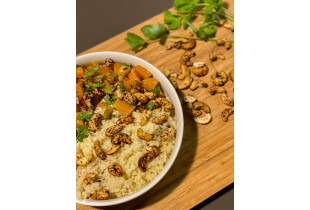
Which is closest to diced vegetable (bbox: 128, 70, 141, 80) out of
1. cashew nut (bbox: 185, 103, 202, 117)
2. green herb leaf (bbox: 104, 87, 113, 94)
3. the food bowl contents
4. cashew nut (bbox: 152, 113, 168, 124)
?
the food bowl contents

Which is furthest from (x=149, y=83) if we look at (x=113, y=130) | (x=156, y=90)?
(x=113, y=130)

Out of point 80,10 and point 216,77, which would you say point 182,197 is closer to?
point 216,77

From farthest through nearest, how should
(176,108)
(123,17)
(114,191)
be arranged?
1. (123,17)
2. (176,108)
3. (114,191)

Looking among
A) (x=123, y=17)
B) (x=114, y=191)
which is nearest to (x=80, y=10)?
(x=123, y=17)

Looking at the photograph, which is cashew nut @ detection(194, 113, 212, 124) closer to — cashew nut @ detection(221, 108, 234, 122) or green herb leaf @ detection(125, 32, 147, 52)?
cashew nut @ detection(221, 108, 234, 122)

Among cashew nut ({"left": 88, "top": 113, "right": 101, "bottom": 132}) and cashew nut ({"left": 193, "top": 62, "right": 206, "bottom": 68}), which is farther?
cashew nut ({"left": 193, "top": 62, "right": 206, "bottom": 68})

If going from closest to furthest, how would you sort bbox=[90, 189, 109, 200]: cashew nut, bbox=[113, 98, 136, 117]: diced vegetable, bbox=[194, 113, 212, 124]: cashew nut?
bbox=[90, 189, 109, 200]: cashew nut < bbox=[113, 98, 136, 117]: diced vegetable < bbox=[194, 113, 212, 124]: cashew nut

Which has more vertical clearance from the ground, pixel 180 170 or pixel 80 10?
pixel 80 10

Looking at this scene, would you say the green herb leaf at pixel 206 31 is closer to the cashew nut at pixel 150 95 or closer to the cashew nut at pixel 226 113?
the cashew nut at pixel 226 113

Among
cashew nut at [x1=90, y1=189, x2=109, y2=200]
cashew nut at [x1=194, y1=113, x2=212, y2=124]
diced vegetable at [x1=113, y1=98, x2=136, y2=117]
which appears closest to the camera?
cashew nut at [x1=90, y1=189, x2=109, y2=200]
